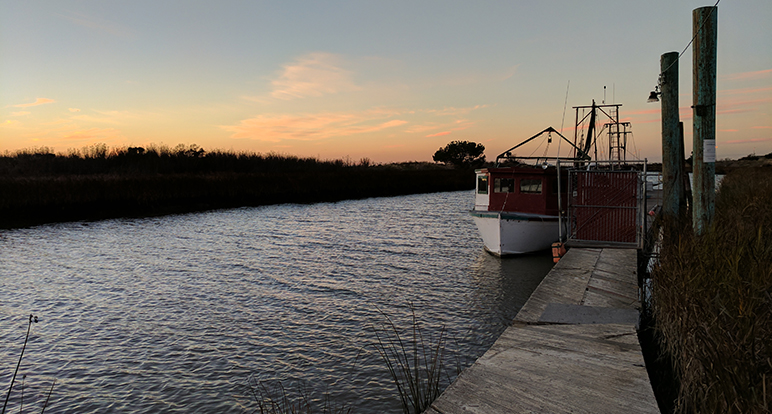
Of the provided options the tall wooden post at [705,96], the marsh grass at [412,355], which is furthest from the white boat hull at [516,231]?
the marsh grass at [412,355]

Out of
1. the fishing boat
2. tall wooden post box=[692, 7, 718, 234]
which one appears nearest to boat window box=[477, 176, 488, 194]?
the fishing boat

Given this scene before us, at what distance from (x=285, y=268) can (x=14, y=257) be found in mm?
10059

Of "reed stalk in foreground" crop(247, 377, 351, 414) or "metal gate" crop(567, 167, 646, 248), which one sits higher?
"metal gate" crop(567, 167, 646, 248)

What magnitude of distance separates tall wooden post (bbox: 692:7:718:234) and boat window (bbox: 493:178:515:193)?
8287 mm

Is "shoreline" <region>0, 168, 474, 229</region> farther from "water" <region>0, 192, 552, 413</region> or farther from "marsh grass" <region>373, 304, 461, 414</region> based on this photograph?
"marsh grass" <region>373, 304, 461, 414</region>

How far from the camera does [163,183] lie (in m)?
35.3

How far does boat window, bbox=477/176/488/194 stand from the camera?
18389 mm

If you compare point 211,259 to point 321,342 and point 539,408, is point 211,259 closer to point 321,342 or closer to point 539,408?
point 321,342

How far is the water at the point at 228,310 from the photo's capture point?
6832 mm

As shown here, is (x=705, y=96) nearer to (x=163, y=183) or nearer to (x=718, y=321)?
(x=718, y=321)

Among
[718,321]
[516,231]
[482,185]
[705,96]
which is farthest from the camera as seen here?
[482,185]

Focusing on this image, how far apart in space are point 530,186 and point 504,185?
0.94 metres

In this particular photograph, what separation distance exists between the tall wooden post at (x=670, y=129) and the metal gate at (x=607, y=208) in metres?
1.00

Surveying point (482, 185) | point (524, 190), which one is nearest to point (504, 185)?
point (524, 190)
